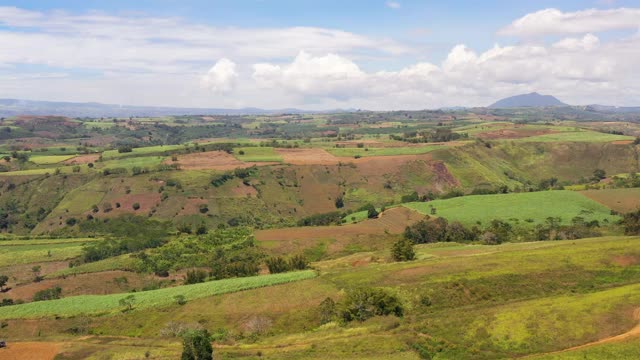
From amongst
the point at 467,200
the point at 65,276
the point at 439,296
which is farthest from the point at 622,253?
the point at 65,276

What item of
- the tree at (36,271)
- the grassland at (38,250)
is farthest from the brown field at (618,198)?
the tree at (36,271)

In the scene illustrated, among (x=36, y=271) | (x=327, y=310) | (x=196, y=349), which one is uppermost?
(x=196, y=349)

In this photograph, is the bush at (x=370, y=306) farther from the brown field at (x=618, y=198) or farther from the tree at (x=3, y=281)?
the brown field at (x=618, y=198)

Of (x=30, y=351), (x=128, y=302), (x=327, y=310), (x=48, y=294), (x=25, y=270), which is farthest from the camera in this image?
(x=25, y=270)

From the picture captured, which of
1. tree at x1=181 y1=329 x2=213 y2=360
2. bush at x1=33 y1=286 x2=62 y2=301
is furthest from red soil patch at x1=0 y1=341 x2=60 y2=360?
bush at x1=33 y1=286 x2=62 y2=301

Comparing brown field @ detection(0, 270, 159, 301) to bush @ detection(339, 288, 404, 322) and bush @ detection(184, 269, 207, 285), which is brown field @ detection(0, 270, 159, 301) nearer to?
bush @ detection(184, 269, 207, 285)

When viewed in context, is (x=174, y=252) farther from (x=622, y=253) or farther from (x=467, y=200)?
(x=622, y=253)

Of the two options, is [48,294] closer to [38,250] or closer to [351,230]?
[38,250]

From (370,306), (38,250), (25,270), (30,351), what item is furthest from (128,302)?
(38,250)
